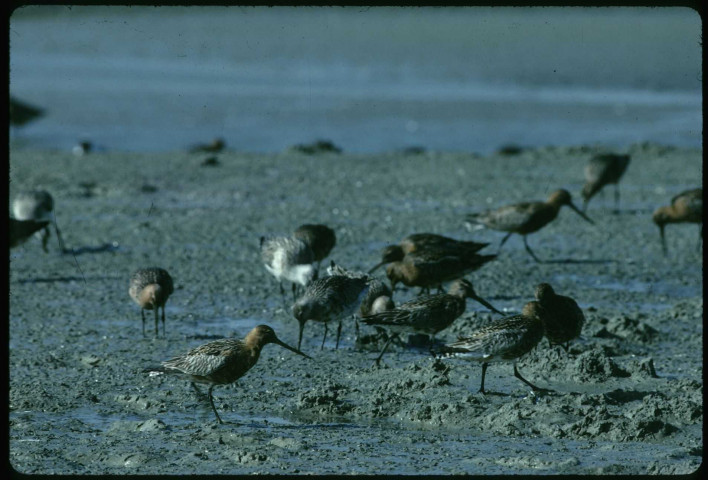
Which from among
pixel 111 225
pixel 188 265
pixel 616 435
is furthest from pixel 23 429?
pixel 111 225

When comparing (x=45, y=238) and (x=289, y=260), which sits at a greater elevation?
(x=289, y=260)

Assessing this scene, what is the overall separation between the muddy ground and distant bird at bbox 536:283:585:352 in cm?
18

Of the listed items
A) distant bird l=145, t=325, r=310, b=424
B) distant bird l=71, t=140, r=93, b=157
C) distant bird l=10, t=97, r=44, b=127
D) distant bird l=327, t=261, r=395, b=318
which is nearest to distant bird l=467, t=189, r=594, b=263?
distant bird l=327, t=261, r=395, b=318

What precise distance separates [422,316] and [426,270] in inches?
76.9

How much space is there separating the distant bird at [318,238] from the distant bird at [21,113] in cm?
1545

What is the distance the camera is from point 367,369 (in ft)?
29.7

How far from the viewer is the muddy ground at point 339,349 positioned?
7.14 metres

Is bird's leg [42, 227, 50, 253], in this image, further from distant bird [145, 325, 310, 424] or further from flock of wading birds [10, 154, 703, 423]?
distant bird [145, 325, 310, 424]

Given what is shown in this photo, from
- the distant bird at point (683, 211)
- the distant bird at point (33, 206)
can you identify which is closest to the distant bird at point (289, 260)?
the distant bird at point (33, 206)

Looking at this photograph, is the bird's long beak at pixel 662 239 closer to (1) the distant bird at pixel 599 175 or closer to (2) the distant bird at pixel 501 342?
(1) the distant bird at pixel 599 175

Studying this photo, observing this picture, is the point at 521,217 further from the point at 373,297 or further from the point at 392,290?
the point at 373,297

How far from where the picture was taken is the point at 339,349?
982 centimetres

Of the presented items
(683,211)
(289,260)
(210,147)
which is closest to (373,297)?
(289,260)

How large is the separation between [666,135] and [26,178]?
13130 millimetres
